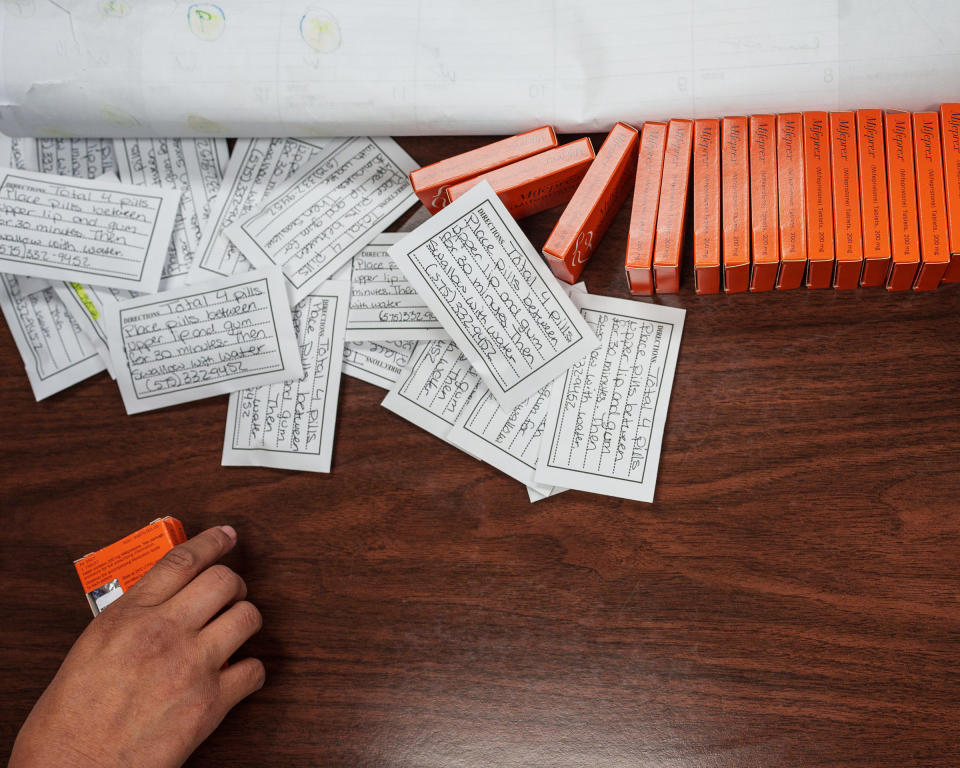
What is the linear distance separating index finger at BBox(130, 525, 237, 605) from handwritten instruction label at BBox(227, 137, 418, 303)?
11.0 inches

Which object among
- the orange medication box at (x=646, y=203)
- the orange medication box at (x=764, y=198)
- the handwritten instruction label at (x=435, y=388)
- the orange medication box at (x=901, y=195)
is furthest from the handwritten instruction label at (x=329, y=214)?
the orange medication box at (x=901, y=195)

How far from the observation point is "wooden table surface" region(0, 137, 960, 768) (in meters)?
0.75

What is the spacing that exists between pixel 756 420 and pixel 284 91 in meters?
0.61

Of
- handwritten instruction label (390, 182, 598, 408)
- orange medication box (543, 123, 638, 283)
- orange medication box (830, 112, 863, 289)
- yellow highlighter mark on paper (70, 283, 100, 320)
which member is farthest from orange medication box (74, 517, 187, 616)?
orange medication box (830, 112, 863, 289)

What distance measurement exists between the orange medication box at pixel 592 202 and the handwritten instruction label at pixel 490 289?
0.04 m

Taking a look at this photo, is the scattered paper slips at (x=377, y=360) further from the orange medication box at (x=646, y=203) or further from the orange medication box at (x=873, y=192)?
the orange medication box at (x=873, y=192)

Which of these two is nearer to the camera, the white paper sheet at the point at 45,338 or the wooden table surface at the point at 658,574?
the wooden table surface at the point at 658,574

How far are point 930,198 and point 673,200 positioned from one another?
0.76 feet

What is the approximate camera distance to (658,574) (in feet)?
2.55

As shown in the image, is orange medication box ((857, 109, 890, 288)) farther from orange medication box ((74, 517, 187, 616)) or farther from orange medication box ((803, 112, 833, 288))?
orange medication box ((74, 517, 187, 616))

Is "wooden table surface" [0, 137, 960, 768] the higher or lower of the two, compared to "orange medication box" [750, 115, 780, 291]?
lower

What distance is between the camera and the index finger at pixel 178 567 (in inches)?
30.4

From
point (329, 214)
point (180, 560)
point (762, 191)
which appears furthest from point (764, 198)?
point (180, 560)

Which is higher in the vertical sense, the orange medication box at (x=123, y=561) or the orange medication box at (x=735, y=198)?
the orange medication box at (x=735, y=198)
